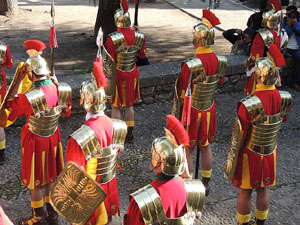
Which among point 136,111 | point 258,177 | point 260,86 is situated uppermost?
point 260,86

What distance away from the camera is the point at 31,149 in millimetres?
4617

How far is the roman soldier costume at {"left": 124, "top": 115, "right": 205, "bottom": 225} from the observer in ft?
10.6

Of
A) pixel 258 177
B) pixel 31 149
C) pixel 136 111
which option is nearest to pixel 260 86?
pixel 258 177

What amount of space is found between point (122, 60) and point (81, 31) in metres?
5.79

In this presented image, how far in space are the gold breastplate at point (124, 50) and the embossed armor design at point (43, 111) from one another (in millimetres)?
1715

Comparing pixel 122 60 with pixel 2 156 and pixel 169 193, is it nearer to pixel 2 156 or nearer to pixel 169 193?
pixel 2 156

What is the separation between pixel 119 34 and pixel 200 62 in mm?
1437

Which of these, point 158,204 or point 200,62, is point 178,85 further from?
point 158,204

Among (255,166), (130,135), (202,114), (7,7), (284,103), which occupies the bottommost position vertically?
(130,135)

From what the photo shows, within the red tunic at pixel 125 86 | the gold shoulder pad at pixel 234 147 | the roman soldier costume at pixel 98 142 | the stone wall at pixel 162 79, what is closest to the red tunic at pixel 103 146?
the roman soldier costume at pixel 98 142

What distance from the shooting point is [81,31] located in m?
11.8

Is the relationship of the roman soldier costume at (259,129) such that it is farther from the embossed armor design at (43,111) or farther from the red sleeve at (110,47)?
the red sleeve at (110,47)

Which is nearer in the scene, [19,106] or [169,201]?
[169,201]

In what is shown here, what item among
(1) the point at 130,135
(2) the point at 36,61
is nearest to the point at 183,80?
(2) the point at 36,61
